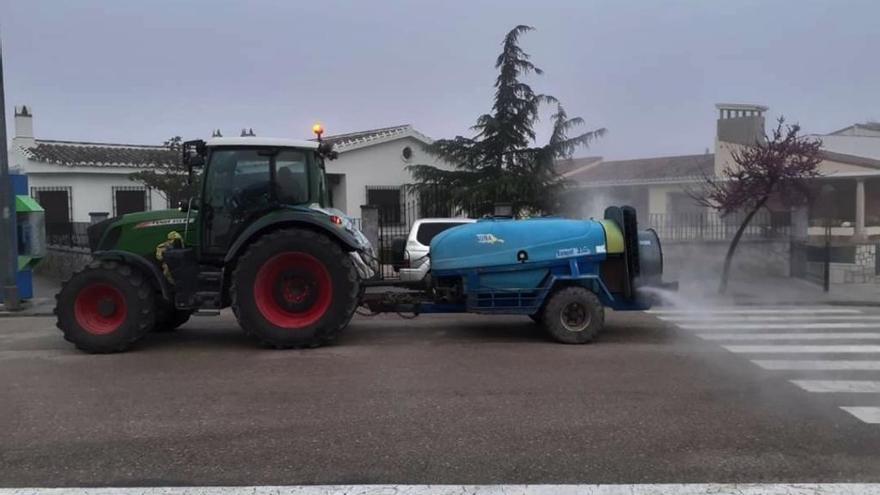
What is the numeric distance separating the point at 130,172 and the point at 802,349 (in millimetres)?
18993

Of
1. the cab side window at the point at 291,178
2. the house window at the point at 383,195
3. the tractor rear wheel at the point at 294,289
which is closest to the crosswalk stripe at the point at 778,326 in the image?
the tractor rear wheel at the point at 294,289

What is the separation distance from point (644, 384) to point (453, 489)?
2920 mm

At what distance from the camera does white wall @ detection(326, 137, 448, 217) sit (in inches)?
776

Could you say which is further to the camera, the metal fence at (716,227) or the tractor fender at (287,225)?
the metal fence at (716,227)

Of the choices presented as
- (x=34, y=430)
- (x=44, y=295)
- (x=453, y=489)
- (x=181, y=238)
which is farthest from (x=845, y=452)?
(x=44, y=295)

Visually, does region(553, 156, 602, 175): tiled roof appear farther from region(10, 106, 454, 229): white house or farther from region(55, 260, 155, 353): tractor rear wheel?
region(55, 260, 155, 353): tractor rear wheel

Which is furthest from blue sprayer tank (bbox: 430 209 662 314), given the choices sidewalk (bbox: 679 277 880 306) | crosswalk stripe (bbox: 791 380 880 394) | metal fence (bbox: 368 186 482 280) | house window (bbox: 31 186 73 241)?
house window (bbox: 31 186 73 241)

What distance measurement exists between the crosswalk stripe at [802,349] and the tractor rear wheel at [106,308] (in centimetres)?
669

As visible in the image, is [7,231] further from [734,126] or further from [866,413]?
[734,126]

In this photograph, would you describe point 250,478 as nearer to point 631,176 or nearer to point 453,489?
point 453,489

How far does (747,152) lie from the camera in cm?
1302

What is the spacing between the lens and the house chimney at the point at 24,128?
2120cm

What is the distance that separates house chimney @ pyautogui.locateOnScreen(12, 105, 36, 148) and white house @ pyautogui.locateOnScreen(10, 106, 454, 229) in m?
0.03

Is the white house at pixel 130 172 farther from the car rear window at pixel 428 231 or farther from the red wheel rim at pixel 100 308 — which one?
the red wheel rim at pixel 100 308
